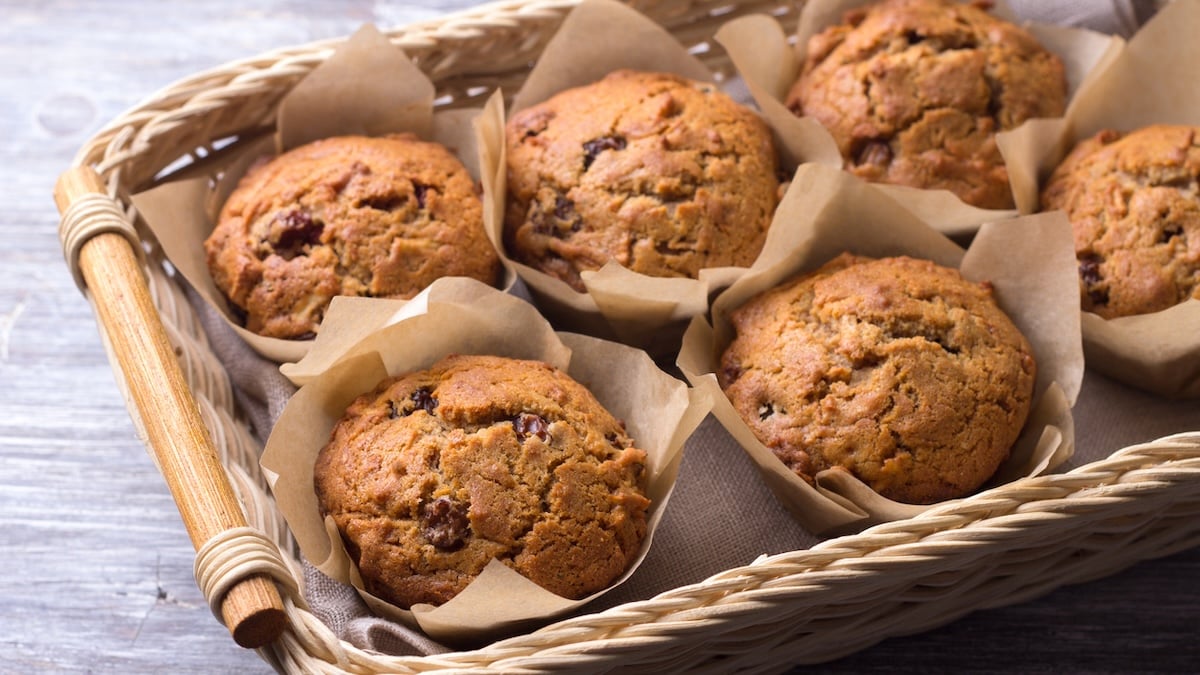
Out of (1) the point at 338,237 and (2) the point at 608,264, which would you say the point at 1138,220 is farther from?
(1) the point at 338,237

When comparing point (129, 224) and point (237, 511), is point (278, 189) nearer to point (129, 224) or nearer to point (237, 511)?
point (129, 224)

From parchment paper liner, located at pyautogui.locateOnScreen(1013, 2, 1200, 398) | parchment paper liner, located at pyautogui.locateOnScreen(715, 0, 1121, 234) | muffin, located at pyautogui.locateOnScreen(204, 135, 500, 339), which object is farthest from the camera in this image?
parchment paper liner, located at pyautogui.locateOnScreen(1013, 2, 1200, 398)

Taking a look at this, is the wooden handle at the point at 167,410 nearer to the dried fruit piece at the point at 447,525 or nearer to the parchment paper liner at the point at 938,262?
the dried fruit piece at the point at 447,525

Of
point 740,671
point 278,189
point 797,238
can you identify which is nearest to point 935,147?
point 797,238

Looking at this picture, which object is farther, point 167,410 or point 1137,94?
point 1137,94

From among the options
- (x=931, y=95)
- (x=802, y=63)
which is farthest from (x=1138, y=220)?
(x=802, y=63)

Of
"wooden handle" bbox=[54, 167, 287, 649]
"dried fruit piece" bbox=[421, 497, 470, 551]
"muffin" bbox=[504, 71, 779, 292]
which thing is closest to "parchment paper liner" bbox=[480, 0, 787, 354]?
"muffin" bbox=[504, 71, 779, 292]

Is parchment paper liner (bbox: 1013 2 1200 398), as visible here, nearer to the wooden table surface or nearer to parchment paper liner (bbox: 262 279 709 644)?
the wooden table surface
